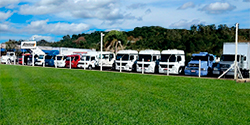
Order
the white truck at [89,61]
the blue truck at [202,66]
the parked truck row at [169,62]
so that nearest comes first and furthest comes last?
the blue truck at [202,66], the parked truck row at [169,62], the white truck at [89,61]

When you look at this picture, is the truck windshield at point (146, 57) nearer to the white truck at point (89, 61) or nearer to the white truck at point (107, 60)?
the white truck at point (107, 60)

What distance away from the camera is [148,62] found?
22.4m

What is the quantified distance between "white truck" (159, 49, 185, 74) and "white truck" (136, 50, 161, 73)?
33.5 inches

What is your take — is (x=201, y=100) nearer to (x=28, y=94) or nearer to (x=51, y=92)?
(x=51, y=92)

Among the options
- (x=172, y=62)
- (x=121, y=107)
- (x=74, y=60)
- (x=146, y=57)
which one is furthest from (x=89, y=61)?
(x=121, y=107)

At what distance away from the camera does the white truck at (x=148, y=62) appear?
22141 millimetres

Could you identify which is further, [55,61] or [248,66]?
[55,61]

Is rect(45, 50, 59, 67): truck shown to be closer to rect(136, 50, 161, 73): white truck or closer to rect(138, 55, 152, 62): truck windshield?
rect(138, 55, 152, 62): truck windshield

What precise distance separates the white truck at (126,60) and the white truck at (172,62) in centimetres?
318

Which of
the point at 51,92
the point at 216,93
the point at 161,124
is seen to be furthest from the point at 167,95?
the point at 51,92

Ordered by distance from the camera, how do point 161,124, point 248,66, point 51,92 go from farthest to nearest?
point 248,66
point 51,92
point 161,124

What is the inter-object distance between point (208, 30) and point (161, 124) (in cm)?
6405

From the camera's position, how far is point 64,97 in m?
9.95

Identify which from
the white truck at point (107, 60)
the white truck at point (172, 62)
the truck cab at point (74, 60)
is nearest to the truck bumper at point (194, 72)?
the white truck at point (172, 62)
